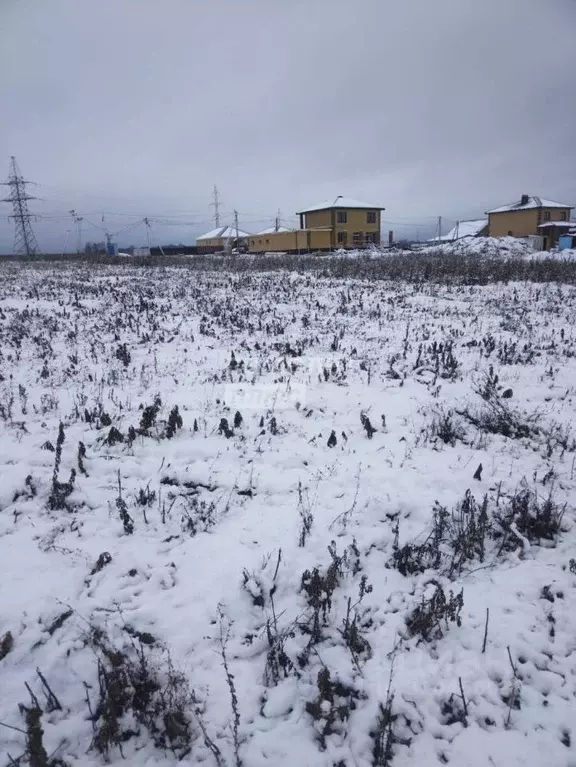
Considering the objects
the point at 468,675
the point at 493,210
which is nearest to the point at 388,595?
the point at 468,675

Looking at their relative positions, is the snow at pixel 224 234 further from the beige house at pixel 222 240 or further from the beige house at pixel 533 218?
the beige house at pixel 533 218

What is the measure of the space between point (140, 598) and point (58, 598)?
24.0 inches

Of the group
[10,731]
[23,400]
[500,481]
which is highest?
[23,400]

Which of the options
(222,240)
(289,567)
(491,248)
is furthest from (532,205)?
(289,567)

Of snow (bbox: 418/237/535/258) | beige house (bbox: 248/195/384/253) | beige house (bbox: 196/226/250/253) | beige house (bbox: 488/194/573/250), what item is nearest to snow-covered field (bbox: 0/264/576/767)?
snow (bbox: 418/237/535/258)

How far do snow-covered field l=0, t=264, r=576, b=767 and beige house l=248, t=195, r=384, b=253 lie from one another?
50.2 m

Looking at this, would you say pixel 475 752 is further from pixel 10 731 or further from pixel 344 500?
pixel 10 731

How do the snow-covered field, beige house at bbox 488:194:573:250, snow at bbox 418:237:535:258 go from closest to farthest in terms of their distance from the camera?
the snow-covered field → snow at bbox 418:237:535:258 → beige house at bbox 488:194:573:250

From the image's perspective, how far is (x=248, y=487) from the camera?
4.62 m

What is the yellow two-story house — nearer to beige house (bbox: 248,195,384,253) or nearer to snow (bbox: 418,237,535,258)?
beige house (bbox: 248,195,384,253)

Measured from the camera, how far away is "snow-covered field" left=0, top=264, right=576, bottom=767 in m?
2.50

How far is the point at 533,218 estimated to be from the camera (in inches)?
2127

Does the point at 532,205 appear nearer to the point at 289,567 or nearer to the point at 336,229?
the point at 336,229

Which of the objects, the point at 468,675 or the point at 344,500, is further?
the point at 344,500
